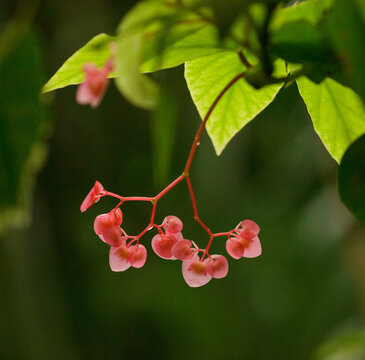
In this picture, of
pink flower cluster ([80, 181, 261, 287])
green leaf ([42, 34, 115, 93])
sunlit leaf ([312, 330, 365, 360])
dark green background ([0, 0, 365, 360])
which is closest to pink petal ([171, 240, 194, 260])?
pink flower cluster ([80, 181, 261, 287])

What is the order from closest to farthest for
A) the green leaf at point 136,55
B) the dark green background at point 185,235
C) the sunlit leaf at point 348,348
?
1. the green leaf at point 136,55
2. the sunlit leaf at point 348,348
3. the dark green background at point 185,235

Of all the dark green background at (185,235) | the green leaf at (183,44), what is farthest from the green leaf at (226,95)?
the dark green background at (185,235)

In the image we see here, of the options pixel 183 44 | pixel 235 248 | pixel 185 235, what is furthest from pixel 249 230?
pixel 185 235

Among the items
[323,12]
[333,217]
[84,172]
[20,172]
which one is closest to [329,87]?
[323,12]

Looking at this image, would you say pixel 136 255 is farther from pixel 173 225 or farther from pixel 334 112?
pixel 334 112

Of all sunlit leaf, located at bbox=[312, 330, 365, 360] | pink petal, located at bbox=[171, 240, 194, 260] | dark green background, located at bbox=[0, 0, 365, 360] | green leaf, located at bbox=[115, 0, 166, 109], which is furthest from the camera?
dark green background, located at bbox=[0, 0, 365, 360]

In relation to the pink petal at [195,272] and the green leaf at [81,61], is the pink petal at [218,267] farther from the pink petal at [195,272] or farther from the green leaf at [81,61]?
the green leaf at [81,61]

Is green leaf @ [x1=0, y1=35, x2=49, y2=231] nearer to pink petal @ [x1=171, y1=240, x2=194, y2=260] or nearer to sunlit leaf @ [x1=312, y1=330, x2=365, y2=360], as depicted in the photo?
pink petal @ [x1=171, y1=240, x2=194, y2=260]
